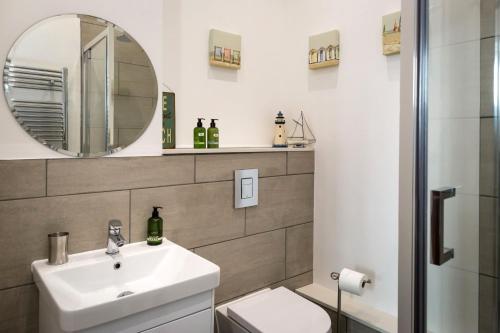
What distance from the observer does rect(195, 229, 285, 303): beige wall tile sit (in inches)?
74.6

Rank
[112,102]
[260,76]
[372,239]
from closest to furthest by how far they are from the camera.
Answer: [112,102] < [372,239] < [260,76]

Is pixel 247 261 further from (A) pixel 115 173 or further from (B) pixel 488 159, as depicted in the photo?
(B) pixel 488 159

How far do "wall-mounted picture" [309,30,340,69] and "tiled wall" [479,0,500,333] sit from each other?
3.46 feet

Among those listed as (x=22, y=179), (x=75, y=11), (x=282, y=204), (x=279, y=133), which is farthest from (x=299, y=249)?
(x=75, y=11)

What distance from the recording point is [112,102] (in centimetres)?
158

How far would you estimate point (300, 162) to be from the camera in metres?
2.24

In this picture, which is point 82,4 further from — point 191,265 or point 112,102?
point 191,265

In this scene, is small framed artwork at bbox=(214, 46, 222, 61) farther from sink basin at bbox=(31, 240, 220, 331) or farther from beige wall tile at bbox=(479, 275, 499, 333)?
beige wall tile at bbox=(479, 275, 499, 333)

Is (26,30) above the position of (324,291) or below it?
above

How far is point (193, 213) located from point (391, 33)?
1.36 m

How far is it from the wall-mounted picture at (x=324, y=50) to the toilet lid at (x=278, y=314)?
135cm

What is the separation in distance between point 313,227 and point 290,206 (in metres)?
0.26

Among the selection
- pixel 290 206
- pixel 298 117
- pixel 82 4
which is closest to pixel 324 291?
pixel 290 206

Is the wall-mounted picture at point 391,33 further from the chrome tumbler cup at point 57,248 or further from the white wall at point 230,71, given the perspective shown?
the chrome tumbler cup at point 57,248
